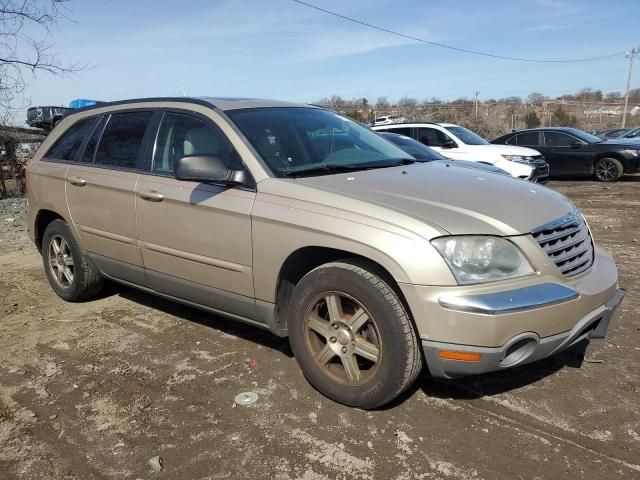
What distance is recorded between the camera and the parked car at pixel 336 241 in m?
2.69

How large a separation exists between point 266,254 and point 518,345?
1.47 m

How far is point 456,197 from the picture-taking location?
10.0 feet

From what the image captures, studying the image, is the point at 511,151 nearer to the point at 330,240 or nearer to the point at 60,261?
the point at 60,261

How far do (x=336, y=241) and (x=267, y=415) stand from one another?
1.04m

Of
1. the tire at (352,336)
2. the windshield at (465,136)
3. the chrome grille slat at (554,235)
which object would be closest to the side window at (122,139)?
the tire at (352,336)

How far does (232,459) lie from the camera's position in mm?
2688

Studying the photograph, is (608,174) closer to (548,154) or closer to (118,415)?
(548,154)

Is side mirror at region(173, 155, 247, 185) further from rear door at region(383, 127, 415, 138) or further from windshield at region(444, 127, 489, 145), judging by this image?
windshield at region(444, 127, 489, 145)

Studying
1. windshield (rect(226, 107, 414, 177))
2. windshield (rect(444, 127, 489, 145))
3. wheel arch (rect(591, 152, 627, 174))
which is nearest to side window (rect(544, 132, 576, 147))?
wheel arch (rect(591, 152, 627, 174))

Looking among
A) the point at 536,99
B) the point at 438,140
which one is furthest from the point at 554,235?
the point at 536,99

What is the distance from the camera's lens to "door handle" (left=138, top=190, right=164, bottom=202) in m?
3.83

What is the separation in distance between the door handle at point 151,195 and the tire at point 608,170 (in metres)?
13.5

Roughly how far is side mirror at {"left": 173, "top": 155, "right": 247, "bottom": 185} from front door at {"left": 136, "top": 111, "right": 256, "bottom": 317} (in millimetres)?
90

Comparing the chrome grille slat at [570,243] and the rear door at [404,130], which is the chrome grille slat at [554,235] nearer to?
the chrome grille slat at [570,243]
